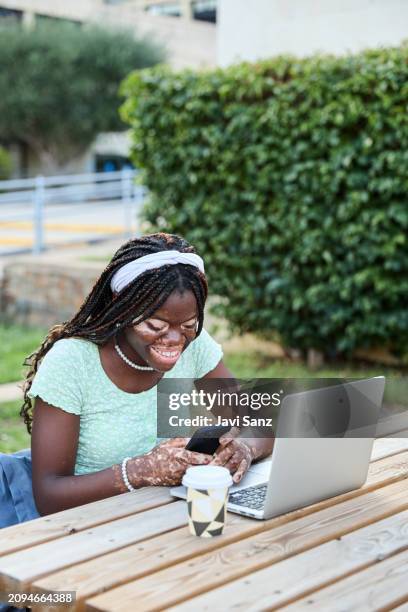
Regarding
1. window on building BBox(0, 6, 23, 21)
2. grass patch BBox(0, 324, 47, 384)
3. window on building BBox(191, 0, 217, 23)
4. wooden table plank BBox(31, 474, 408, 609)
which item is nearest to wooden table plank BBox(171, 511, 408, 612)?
wooden table plank BBox(31, 474, 408, 609)

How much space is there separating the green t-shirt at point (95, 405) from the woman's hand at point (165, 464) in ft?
0.60

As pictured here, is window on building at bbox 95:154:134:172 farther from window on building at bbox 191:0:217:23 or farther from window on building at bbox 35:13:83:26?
window on building at bbox 191:0:217:23

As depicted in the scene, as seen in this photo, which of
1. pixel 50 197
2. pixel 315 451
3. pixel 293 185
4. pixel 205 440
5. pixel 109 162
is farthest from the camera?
pixel 109 162

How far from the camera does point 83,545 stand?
196cm

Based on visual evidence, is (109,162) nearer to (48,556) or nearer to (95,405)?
(95,405)

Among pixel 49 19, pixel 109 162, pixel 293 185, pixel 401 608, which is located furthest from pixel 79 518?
pixel 109 162

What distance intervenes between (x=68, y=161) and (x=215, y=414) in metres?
25.7

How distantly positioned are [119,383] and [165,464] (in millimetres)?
333

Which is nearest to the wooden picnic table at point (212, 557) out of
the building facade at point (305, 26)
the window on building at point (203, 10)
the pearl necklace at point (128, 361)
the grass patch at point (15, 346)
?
the pearl necklace at point (128, 361)

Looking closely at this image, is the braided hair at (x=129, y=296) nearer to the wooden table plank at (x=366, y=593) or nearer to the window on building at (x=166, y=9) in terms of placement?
the wooden table plank at (x=366, y=593)

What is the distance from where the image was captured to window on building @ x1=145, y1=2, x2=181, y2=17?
35031 mm

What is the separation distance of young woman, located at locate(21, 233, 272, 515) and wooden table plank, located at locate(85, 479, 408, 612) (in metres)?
0.32

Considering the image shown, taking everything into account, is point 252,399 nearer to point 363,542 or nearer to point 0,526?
point 363,542

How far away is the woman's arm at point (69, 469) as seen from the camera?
233 centimetres
